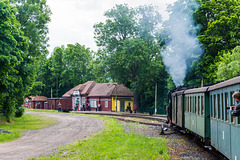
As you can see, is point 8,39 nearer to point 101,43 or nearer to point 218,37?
point 218,37

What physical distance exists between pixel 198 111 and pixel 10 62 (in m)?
14.2

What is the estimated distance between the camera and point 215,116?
37.2ft

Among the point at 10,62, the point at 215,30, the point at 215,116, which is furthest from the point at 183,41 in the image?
the point at 215,116

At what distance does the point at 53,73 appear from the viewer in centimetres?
9219

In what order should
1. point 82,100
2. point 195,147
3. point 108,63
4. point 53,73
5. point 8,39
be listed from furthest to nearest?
1. point 53,73
2. point 82,100
3. point 108,63
4. point 8,39
5. point 195,147

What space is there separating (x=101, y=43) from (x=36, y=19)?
54.5 feet

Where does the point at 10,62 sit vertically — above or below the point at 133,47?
below

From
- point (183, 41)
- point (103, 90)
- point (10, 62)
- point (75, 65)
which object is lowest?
point (103, 90)

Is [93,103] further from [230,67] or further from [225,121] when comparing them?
[225,121]

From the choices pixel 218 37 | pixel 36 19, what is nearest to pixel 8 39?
pixel 36 19

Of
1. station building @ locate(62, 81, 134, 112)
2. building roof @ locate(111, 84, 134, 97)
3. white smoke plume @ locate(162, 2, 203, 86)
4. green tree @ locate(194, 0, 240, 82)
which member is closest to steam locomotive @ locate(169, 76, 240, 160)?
green tree @ locate(194, 0, 240, 82)

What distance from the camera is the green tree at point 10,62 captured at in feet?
68.9

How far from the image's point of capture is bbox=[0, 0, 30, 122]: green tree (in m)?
21.0

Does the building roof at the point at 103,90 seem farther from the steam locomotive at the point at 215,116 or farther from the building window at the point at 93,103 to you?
the steam locomotive at the point at 215,116
